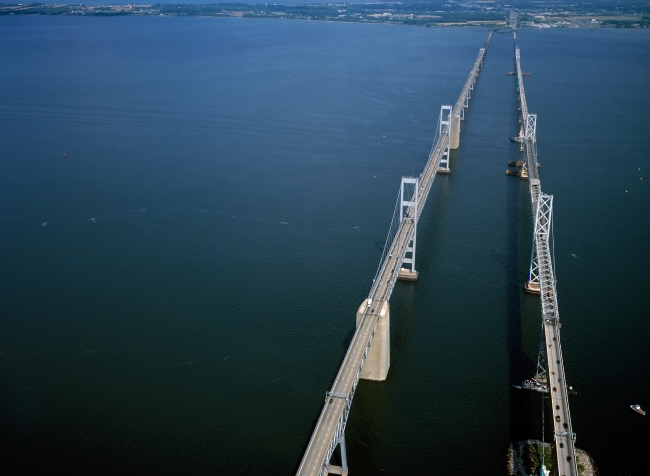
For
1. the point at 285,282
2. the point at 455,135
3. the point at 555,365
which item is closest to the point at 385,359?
the point at 555,365

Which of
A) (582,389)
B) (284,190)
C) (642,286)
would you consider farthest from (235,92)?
(582,389)

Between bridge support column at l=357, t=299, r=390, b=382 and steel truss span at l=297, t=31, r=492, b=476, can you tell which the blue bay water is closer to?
bridge support column at l=357, t=299, r=390, b=382

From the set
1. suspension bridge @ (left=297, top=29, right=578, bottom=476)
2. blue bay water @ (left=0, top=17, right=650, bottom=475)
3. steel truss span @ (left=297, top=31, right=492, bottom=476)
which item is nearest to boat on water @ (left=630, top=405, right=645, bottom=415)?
blue bay water @ (left=0, top=17, right=650, bottom=475)

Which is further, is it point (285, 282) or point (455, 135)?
point (455, 135)

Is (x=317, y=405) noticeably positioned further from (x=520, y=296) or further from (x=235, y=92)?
(x=235, y=92)

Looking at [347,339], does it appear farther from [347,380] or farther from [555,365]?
[555,365]

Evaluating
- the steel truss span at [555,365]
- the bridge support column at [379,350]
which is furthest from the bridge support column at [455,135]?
the bridge support column at [379,350]
